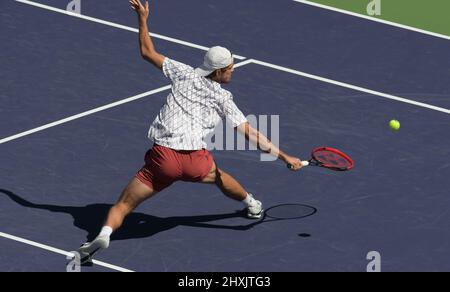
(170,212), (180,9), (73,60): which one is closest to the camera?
(170,212)

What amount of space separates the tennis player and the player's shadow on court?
0.61 metres

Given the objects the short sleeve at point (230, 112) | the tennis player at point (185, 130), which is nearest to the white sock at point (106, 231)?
the tennis player at point (185, 130)

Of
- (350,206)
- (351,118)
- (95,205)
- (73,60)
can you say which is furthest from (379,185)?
(73,60)

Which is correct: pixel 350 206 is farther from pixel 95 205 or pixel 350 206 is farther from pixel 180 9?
pixel 180 9

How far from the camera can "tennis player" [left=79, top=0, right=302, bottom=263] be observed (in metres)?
19.0

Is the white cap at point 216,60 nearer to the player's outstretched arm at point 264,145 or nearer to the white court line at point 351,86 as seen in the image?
the player's outstretched arm at point 264,145

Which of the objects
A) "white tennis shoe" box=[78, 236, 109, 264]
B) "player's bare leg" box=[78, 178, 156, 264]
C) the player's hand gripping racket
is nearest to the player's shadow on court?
"player's bare leg" box=[78, 178, 156, 264]

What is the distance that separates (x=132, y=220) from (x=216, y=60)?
2.40 m

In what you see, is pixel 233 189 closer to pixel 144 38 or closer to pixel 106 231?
pixel 106 231

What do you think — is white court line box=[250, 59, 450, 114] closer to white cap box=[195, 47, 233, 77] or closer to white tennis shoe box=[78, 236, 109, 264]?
white cap box=[195, 47, 233, 77]

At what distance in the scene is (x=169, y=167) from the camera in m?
19.0

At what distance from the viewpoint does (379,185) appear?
20984mm

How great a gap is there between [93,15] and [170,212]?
21.1ft

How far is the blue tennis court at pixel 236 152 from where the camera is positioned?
19422 millimetres
